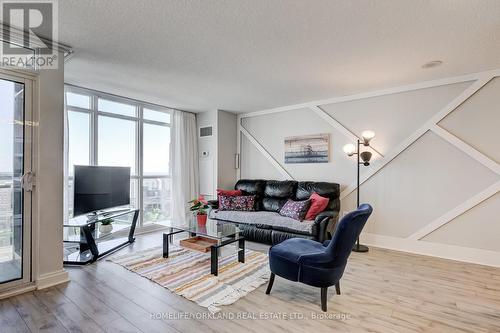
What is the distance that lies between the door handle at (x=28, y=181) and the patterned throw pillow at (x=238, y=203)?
9.28 feet

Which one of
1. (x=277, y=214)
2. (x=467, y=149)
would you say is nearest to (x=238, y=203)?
(x=277, y=214)

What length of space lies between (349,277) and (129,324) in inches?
88.6

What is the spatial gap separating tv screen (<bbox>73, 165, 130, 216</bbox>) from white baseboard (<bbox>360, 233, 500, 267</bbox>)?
399 centimetres

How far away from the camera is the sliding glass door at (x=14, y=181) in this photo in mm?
2529

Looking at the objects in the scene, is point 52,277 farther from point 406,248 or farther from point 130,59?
point 406,248

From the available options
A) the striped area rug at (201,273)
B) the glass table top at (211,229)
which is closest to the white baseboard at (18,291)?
the striped area rug at (201,273)

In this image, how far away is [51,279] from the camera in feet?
8.77

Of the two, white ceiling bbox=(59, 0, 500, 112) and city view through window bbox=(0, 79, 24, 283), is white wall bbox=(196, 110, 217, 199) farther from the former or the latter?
city view through window bbox=(0, 79, 24, 283)

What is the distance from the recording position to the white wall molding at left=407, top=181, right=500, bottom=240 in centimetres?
336

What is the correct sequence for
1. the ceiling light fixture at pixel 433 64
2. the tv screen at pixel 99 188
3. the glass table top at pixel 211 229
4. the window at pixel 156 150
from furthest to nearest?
the window at pixel 156 150, the tv screen at pixel 99 188, the glass table top at pixel 211 229, the ceiling light fixture at pixel 433 64

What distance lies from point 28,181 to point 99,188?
1229 mm

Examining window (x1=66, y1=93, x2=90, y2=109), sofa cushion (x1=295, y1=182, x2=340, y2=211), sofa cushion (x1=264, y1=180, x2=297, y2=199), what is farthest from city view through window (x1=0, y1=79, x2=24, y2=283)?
sofa cushion (x1=295, y1=182, x2=340, y2=211)

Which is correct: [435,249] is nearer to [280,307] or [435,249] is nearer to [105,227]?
[280,307]

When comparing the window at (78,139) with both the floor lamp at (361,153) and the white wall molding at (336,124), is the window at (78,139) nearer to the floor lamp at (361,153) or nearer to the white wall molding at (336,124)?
the white wall molding at (336,124)
